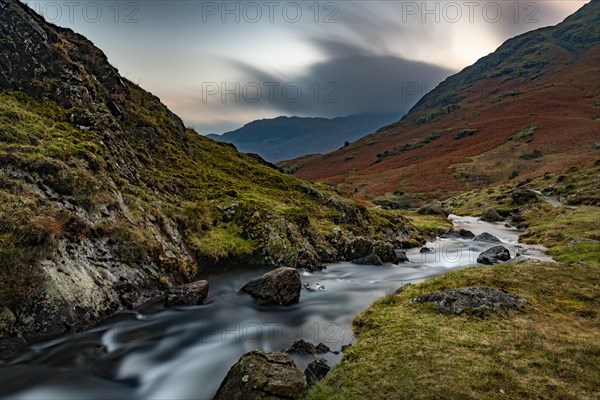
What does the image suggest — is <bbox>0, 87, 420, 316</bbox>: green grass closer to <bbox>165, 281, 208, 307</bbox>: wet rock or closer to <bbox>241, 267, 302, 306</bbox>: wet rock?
<bbox>165, 281, 208, 307</bbox>: wet rock

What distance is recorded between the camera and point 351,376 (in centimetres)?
1018

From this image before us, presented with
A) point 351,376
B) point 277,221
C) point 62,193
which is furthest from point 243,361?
point 277,221

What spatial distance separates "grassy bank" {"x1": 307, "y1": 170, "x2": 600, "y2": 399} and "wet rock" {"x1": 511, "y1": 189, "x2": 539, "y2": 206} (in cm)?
5160

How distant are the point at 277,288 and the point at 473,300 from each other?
904 cm

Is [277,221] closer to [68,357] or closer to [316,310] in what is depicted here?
[316,310]

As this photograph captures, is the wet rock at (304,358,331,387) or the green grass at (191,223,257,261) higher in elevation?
the green grass at (191,223,257,261)

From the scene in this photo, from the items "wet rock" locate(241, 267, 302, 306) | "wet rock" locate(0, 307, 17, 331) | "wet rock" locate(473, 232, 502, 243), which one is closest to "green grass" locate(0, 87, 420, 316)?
"wet rock" locate(0, 307, 17, 331)

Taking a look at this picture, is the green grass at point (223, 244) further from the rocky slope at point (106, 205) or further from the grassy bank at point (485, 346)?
the grassy bank at point (485, 346)

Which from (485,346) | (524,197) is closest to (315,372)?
(485,346)

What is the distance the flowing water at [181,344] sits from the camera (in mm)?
10750

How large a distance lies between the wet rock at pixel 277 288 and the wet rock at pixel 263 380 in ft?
25.5

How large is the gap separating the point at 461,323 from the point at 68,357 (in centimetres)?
1347

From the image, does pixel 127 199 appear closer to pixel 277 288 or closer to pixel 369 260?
pixel 277 288

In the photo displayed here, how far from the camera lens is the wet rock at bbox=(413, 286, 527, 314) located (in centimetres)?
1454
